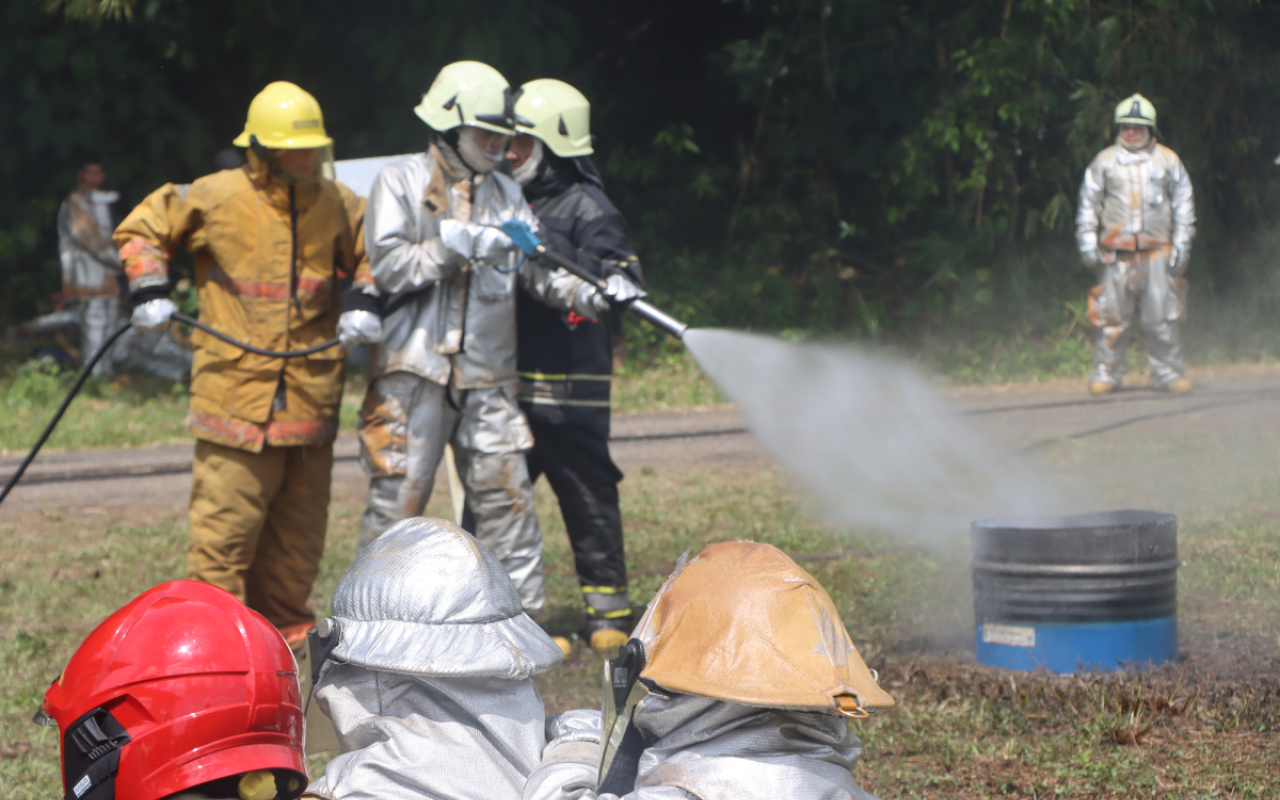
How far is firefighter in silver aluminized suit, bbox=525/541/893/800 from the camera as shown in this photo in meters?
1.87

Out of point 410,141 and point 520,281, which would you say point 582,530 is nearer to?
point 520,281

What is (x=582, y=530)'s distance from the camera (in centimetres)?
501

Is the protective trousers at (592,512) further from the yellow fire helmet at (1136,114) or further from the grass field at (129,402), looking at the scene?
the yellow fire helmet at (1136,114)

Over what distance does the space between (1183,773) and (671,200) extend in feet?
42.4

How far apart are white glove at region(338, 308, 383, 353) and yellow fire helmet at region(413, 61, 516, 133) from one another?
0.71 m

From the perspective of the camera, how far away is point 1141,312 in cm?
1112

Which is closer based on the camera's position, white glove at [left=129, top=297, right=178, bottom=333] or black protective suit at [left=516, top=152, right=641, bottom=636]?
white glove at [left=129, top=297, right=178, bottom=333]

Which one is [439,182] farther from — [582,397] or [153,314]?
[153,314]

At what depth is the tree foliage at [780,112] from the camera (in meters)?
13.1

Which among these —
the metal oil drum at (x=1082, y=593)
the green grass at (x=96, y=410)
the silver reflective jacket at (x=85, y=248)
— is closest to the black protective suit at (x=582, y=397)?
the metal oil drum at (x=1082, y=593)

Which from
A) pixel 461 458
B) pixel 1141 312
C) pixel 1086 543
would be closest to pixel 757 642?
pixel 1086 543

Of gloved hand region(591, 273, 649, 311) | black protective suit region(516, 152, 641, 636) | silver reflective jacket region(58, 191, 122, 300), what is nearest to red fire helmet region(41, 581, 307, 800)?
gloved hand region(591, 273, 649, 311)

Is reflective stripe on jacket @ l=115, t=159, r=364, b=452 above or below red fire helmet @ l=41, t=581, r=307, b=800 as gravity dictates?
above

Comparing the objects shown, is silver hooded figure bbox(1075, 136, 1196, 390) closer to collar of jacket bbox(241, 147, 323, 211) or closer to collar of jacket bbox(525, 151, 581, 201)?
collar of jacket bbox(525, 151, 581, 201)
